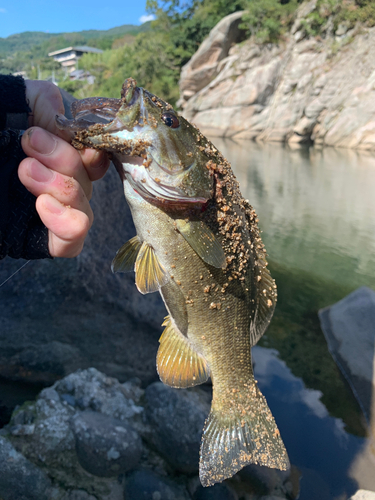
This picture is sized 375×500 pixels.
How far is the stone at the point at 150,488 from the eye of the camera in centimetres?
280

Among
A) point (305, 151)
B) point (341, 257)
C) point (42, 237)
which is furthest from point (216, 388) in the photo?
point (305, 151)

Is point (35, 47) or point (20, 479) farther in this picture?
point (35, 47)

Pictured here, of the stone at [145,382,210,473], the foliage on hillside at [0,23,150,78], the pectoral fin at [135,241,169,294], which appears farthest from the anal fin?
the foliage on hillside at [0,23,150,78]

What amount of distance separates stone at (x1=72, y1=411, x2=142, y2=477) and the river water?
1597mm

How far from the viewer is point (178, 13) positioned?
37.2 meters

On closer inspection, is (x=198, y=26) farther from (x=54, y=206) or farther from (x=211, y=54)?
(x=54, y=206)

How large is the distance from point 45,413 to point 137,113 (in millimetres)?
2779

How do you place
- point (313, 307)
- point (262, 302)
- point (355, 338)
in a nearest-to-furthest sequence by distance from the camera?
point (262, 302)
point (355, 338)
point (313, 307)

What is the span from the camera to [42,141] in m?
1.46

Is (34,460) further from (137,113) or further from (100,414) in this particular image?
(137,113)

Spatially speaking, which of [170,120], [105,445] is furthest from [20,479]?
[170,120]

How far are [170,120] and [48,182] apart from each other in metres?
0.62

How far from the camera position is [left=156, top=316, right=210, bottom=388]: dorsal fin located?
1.89 meters

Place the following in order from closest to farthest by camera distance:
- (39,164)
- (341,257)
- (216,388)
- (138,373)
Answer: (39,164) → (216,388) → (138,373) → (341,257)
